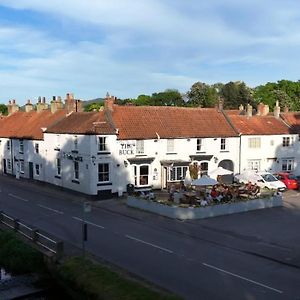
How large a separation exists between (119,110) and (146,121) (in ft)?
8.18

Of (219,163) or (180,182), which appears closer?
(180,182)

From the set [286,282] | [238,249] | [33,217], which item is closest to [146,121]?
[33,217]

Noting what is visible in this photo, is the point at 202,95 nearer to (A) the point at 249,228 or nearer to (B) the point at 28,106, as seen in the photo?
(B) the point at 28,106

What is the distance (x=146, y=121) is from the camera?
39.8 metres

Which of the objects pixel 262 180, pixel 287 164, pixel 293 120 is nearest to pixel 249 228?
pixel 262 180

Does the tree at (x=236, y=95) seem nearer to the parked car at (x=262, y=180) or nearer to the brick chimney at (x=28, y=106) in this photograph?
the brick chimney at (x=28, y=106)

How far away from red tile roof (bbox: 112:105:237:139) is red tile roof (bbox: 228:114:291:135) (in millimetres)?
1558

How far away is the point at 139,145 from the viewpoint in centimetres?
3762

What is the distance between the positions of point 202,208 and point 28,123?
95.7 ft

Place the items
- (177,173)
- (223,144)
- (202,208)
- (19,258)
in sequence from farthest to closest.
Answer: (223,144) → (177,173) → (202,208) → (19,258)

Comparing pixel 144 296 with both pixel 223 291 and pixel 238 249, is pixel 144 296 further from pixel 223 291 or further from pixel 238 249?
pixel 238 249

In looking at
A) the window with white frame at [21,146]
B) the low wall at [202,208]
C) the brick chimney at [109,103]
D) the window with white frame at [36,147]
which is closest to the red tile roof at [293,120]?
the low wall at [202,208]

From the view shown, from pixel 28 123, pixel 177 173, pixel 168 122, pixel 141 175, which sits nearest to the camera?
pixel 141 175

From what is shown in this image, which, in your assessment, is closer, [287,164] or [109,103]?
[109,103]
